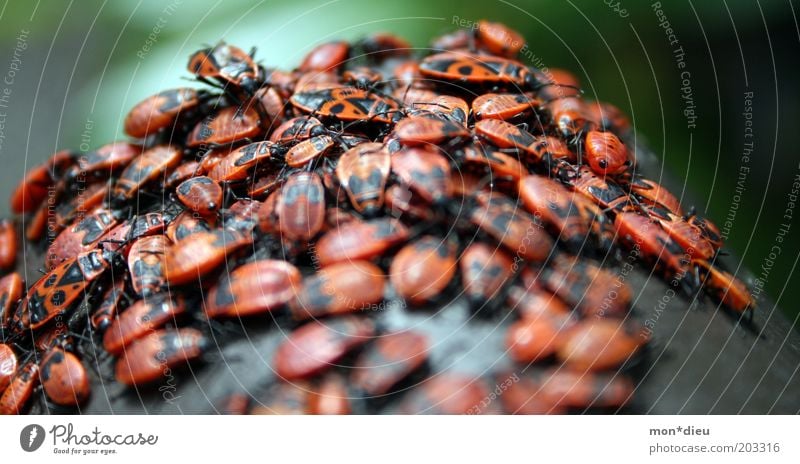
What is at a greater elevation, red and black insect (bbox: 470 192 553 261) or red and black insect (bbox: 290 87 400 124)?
red and black insect (bbox: 290 87 400 124)

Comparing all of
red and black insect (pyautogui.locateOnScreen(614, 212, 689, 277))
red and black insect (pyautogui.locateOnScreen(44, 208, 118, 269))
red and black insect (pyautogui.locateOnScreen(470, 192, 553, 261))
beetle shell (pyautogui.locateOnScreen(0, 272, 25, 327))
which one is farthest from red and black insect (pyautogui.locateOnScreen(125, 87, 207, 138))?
red and black insect (pyautogui.locateOnScreen(614, 212, 689, 277))

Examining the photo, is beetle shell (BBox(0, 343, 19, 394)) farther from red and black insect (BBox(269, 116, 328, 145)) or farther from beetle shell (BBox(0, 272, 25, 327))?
red and black insect (BBox(269, 116, 328, 145))

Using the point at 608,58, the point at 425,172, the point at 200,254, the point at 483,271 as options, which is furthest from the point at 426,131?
the point at 608,58

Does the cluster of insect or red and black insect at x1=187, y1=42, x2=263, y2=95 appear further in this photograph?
red and black insect at x1=187, y1=42, x2=263, y2=95

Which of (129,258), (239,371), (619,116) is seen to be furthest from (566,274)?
(619,116)

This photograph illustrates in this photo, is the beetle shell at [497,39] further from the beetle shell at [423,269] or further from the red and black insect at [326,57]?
the beetle shell at [423,269]
